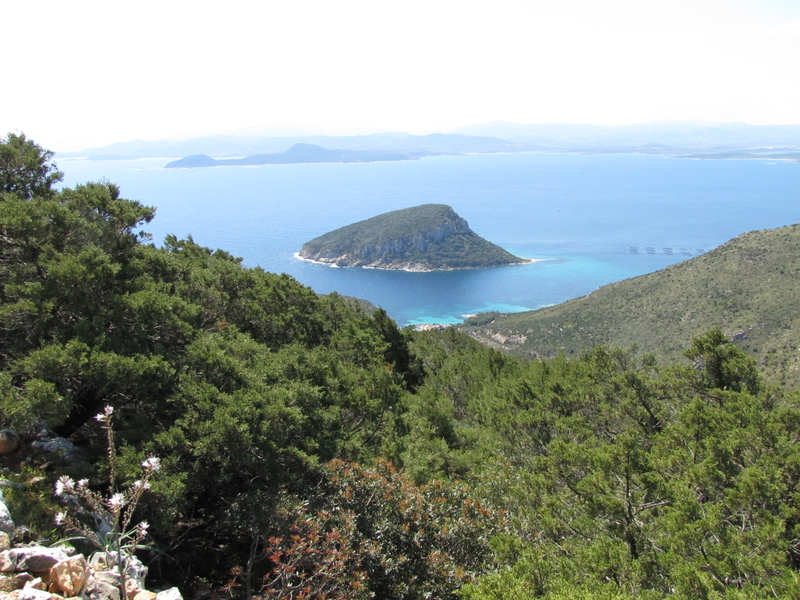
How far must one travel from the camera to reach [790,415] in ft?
27.9

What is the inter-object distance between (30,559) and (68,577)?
1.28ft

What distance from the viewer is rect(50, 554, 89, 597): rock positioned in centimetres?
422

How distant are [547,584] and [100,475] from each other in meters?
6.01

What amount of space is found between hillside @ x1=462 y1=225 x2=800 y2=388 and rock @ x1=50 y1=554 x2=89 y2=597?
40940 millimetres

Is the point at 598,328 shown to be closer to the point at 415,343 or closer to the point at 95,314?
the point at 415,343

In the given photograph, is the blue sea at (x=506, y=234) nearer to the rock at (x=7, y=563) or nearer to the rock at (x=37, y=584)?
the rock at (x=7, y=563)

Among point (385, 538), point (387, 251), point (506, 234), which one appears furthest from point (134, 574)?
point (506, 234)

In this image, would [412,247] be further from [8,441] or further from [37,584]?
[37,584]

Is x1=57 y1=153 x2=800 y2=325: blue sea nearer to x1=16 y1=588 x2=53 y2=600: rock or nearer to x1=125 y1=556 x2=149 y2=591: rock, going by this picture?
x1=125 y1=556 x2=149 y2=591: rock

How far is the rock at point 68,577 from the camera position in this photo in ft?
13.8

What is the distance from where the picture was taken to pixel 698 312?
2126 inches

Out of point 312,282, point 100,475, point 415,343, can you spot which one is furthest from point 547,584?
point 312,282

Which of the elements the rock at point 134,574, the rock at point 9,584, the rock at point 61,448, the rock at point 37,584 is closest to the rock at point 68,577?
the rock at point 37,584

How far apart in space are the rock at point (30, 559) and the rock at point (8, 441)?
2689mm
